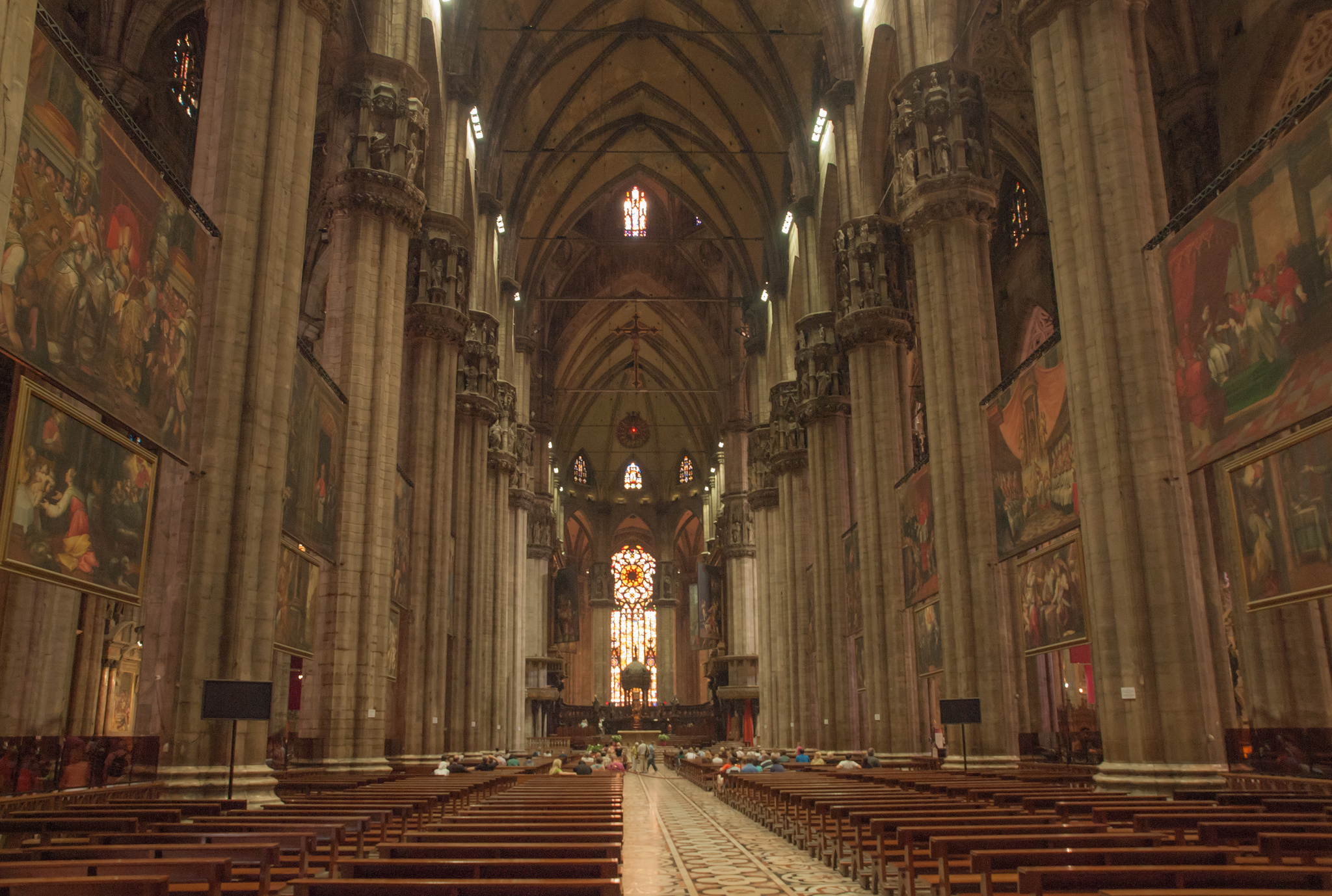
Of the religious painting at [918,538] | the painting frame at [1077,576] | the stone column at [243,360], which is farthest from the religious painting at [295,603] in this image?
the religious painting at [918,538]

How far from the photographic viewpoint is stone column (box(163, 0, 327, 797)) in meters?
12.1

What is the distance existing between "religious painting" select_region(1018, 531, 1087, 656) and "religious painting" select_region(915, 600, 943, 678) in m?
3.56

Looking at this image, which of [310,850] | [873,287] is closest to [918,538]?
[873,287]

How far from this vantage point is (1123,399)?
1324 cm

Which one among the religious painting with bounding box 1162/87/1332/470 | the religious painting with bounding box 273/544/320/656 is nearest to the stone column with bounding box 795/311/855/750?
the religious painting with bounding box 273/544/320/656

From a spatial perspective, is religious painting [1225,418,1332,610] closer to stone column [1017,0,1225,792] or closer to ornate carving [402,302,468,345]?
stone column [1017,0,1225,792]

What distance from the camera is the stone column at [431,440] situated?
2450 centimetres

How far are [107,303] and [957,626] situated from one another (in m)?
14.9

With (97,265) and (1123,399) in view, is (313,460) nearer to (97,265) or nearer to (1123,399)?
(97,265)

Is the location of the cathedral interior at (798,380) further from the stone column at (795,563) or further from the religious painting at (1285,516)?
the stone column at (795,563)

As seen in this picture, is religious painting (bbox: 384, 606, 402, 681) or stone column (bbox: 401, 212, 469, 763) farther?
stone column (bbox: 401, 212, 469, 763)

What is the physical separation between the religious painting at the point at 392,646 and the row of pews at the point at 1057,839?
9.10 metres

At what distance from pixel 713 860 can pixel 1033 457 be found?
28.7 ft

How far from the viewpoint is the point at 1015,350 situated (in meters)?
32.7
